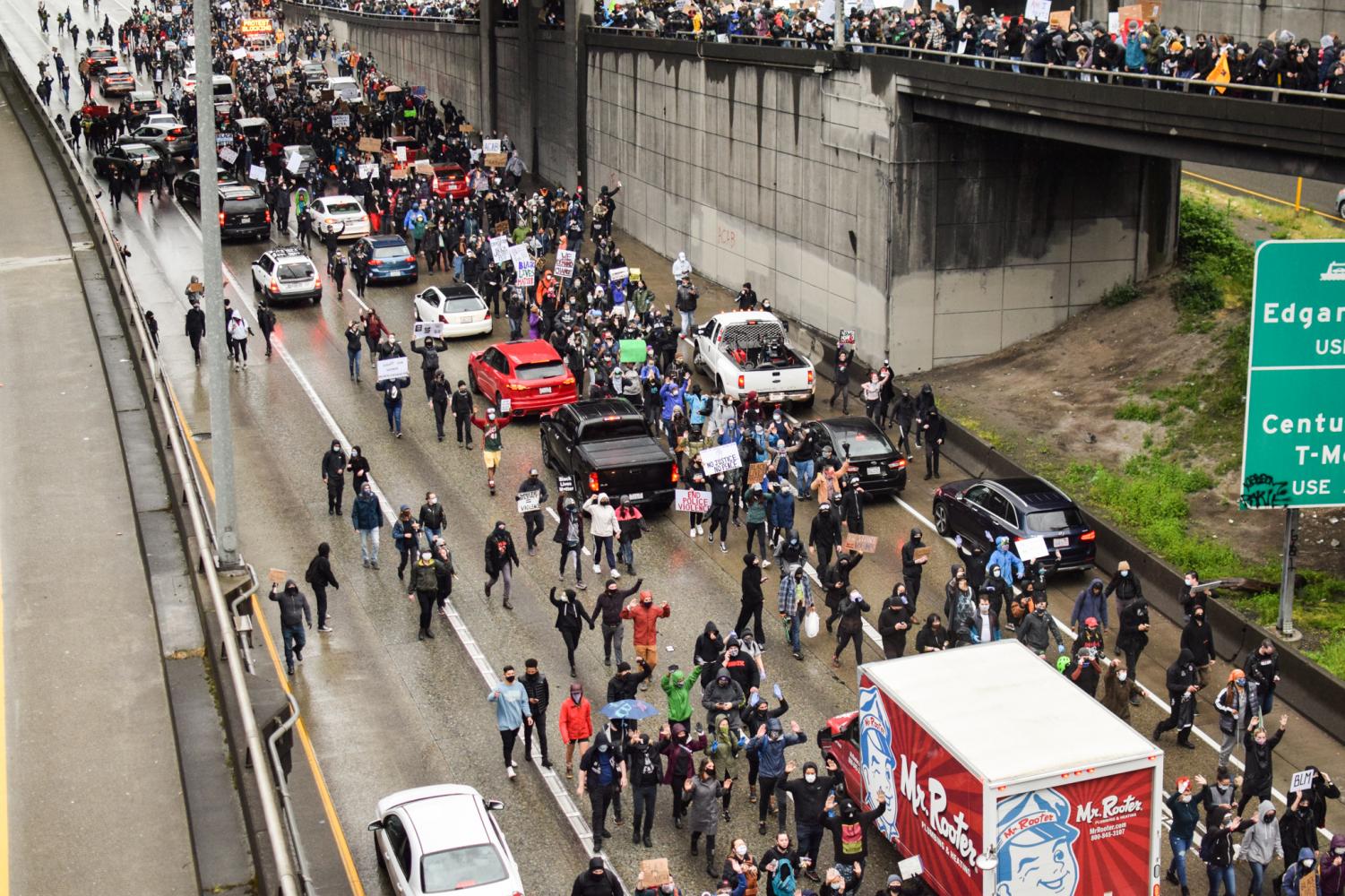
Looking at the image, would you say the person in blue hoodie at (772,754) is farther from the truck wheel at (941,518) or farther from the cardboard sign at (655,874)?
the truck wheel at (941,518)

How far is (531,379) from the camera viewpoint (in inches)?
1336

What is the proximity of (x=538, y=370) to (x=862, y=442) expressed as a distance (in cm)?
727

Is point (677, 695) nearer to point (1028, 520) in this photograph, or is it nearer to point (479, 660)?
point (479, 660)

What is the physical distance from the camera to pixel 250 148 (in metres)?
58.2

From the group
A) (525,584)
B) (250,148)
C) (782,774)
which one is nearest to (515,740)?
(782,774)

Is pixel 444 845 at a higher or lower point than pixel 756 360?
lower

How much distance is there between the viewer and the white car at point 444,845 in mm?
16562

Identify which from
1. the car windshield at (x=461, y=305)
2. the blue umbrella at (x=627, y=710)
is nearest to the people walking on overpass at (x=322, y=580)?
the blue umbrella at (x=627, y=710)

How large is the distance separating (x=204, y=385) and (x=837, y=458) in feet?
47.0

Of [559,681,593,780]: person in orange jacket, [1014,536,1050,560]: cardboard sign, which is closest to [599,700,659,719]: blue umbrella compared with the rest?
[559,681,593,780]: person in orange jacket

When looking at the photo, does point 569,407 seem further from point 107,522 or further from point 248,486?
point 107,522

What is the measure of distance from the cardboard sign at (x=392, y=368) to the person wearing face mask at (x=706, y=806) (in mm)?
15497

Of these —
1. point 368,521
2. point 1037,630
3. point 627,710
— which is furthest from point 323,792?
point 1037,630

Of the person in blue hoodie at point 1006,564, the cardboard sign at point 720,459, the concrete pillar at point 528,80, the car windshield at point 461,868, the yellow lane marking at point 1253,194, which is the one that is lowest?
the car windshield at point 461,868
